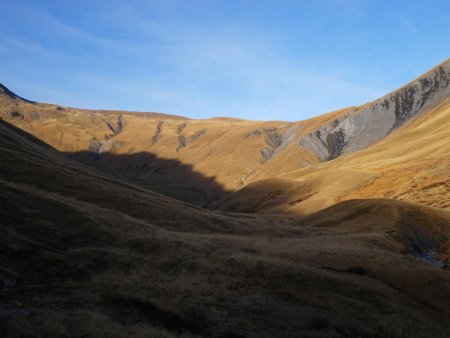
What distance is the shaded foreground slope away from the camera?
21906mm

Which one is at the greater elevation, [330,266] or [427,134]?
[427,134]

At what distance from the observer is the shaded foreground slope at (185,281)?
2191cm

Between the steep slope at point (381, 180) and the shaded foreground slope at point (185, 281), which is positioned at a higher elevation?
the steep slope at point (381, 180)

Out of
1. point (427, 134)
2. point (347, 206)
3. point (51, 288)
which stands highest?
point (427, 134)

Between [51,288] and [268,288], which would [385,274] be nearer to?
[268,288]

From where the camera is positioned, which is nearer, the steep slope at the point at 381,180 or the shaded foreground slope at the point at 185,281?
the shaded foreground slope at the point at 185,281

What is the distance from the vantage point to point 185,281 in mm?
28438

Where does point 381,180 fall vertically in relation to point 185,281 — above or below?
above

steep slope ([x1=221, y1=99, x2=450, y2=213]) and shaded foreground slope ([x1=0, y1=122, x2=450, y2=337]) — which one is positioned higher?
steep slope ([x1=221, y1=99, x2=450, y2=213])

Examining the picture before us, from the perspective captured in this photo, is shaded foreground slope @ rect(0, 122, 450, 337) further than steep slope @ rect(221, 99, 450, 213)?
No

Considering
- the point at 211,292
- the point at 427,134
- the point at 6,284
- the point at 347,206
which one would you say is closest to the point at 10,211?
the point at 6,284

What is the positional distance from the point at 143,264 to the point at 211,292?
6240 mm

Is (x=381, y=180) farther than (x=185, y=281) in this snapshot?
Yes

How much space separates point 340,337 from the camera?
2406cm
